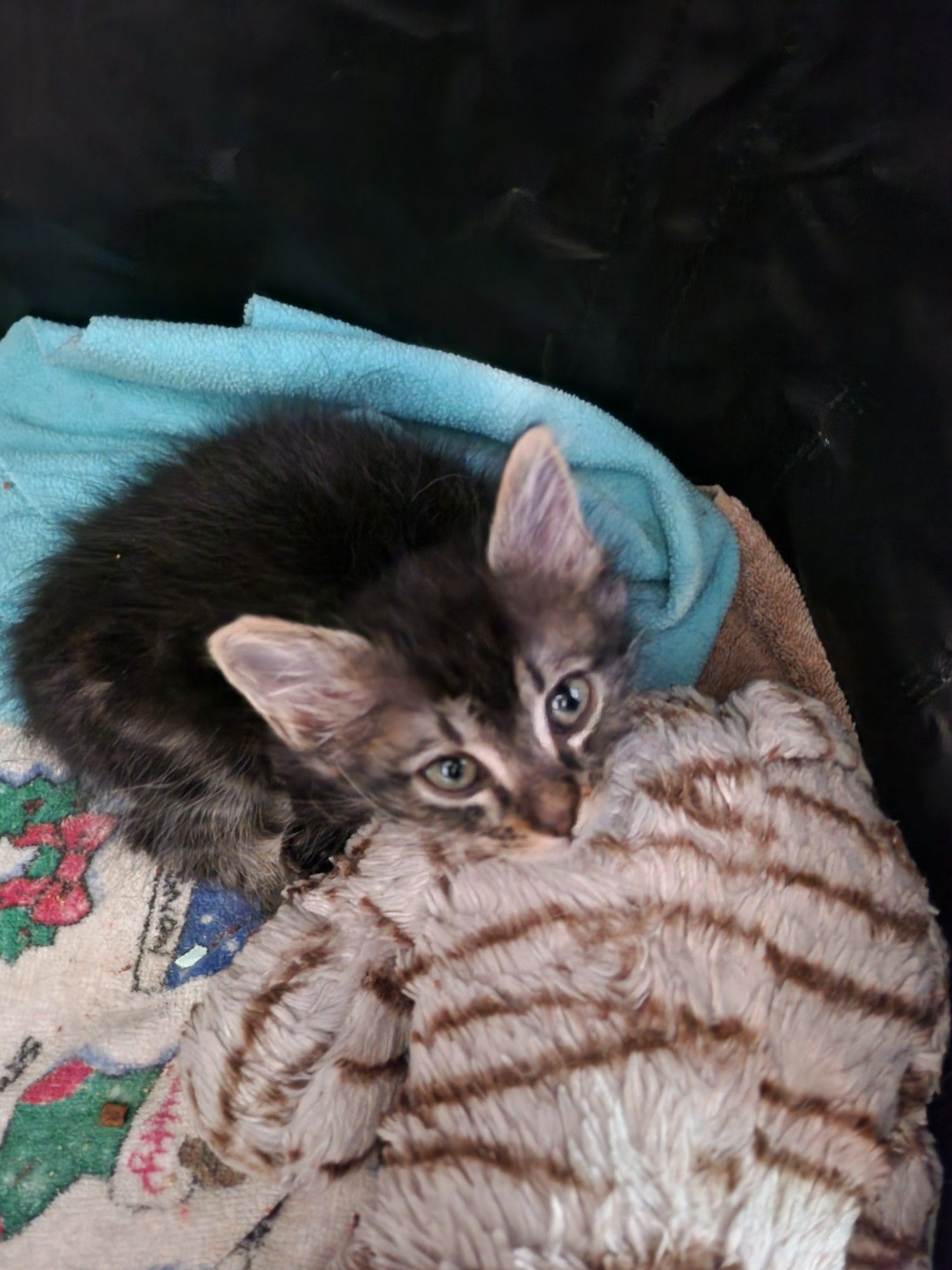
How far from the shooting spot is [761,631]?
1.91 metres

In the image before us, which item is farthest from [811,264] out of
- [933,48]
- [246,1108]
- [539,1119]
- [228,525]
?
[246,1108]

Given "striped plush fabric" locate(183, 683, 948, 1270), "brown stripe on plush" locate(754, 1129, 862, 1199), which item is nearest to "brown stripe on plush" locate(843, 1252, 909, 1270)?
"striped plush fabric" locate(183, 683, 948, 1270)

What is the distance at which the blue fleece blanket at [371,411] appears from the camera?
189cm

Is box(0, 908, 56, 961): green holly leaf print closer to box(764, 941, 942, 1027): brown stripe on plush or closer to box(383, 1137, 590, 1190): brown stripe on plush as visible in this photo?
box(383, 1137, 590, 1190): brown stripe on plush

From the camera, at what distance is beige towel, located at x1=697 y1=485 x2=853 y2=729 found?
1.79 m

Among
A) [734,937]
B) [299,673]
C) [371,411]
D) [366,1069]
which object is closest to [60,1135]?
[366,1069]

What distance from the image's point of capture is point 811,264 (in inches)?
61.6

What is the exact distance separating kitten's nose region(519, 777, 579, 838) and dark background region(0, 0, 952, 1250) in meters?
0.59

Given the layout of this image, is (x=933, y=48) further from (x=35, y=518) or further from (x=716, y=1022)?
(x=35, y=518)

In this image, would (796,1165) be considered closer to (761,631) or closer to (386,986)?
(386,986)

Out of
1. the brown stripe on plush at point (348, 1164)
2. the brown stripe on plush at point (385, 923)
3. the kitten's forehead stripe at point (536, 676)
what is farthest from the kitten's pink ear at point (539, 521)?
the brown stripe on plush at point (348, 1164)

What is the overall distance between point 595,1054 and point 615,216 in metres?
1.45

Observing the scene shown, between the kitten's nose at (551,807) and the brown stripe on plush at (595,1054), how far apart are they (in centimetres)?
26

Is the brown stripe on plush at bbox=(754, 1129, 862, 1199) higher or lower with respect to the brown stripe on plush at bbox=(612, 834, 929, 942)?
lower
